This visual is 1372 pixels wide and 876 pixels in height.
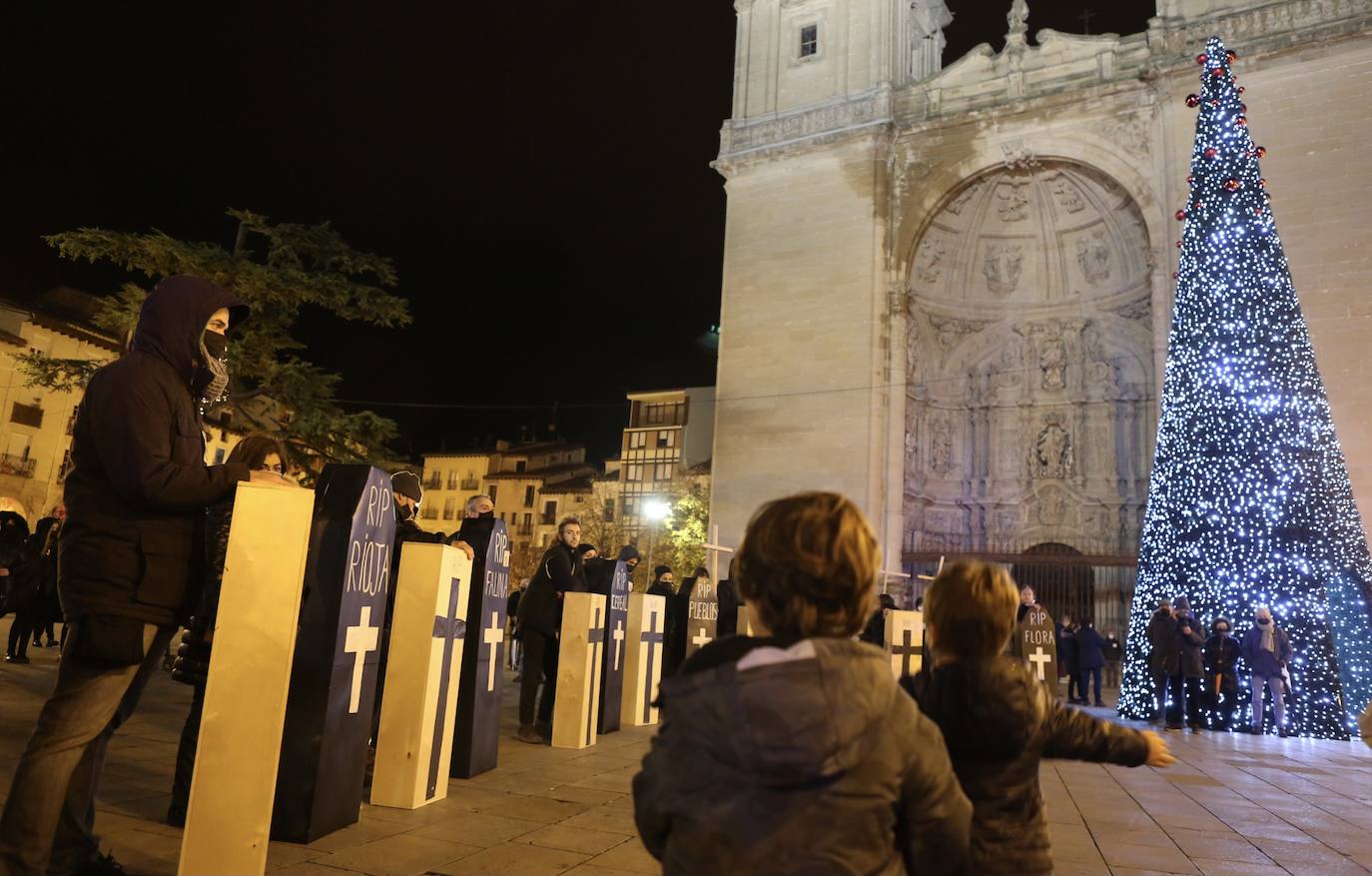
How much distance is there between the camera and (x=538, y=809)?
4301 mm

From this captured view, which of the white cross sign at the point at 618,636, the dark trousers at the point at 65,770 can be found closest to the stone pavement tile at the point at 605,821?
the dark trousers at the point at 65,770

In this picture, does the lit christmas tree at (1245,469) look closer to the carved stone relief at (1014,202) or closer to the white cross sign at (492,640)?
the carved stone relief at (1014,202)

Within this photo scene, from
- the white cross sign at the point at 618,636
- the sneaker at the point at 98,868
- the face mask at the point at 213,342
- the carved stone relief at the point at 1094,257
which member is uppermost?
the carved stone relief at the point at 1094,257

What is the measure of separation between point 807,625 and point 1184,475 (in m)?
11.3

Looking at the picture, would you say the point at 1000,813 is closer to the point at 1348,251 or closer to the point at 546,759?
the point at 546,759

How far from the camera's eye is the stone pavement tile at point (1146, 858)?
12.6 ft

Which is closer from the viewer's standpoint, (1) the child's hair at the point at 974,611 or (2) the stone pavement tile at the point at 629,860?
(1) the child's hair at the point at 974,611

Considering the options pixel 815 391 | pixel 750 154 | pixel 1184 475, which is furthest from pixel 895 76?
pixel 1184 475

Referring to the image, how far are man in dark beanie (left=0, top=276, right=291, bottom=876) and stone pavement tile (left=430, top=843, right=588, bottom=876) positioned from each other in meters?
1.09

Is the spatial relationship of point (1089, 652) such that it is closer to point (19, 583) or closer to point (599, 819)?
point (599, 819)

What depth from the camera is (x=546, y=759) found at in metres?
5.78

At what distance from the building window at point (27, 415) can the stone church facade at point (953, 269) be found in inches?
1066

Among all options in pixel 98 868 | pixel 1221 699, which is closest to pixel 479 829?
pixel 98 868

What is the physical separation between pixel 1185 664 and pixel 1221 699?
44.1 inches
